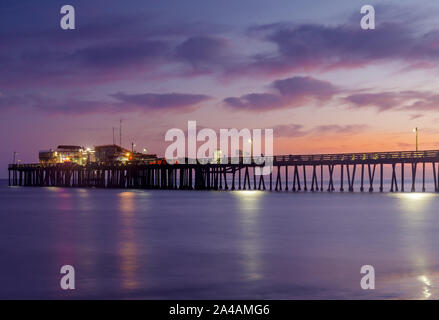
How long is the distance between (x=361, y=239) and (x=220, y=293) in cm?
1149

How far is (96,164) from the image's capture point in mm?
101062

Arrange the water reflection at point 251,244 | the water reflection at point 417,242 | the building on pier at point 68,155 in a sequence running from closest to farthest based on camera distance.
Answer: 1. the water reflection at point 417,242
2. the water reflection at point 251,244
3. the building on pier at point 68,155

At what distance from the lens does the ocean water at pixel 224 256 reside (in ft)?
43.0

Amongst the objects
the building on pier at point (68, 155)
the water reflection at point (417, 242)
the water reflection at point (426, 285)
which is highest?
the building on pier at point (68, 155)

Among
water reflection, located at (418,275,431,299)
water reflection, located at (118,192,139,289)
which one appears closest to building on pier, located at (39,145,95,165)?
water reflection, located at (118,192,139,289)

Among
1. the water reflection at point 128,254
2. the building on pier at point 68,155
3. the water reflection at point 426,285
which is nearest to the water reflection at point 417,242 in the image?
the water reflection at point 426,285

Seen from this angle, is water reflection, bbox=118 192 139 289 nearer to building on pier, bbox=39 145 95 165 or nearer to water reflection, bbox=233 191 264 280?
water reflection, bbox=233 191 264 280

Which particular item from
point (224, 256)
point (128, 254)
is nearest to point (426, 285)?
point (224, 256)

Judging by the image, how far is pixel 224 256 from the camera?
18.5 m

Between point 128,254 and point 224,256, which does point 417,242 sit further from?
point 128,254

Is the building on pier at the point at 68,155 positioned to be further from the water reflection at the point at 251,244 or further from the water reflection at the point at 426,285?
the water reflection at the point at 426,285
